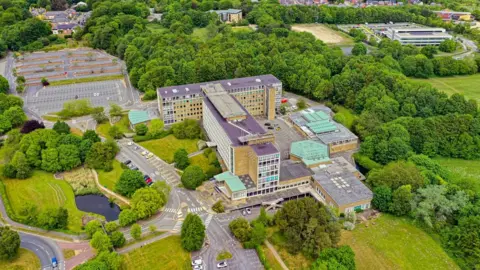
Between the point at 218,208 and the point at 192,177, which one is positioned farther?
the point at 192,177

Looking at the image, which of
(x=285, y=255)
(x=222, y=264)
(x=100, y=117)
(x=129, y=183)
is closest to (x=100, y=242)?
(x=129, y=183)

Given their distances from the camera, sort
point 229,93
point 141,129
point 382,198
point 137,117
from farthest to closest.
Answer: point 229,93, point 137,117, point 141,129, point 382,198

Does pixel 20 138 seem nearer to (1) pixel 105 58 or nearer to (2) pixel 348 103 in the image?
(1) pixel 105 58

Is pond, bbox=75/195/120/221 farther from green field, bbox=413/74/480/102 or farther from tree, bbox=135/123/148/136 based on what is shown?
green field, bbox=413/74/480/102

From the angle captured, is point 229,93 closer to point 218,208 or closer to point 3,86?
point 218,208

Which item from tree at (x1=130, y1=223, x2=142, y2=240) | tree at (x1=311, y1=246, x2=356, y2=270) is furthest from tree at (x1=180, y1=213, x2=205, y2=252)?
tree at (x1=311, y1=246, x2=356, y2=270)

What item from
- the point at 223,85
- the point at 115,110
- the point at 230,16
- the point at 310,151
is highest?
the point at 230,16

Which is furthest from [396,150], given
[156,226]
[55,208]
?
[55,208]

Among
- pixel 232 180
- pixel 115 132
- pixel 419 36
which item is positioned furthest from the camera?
pixel 419 36
